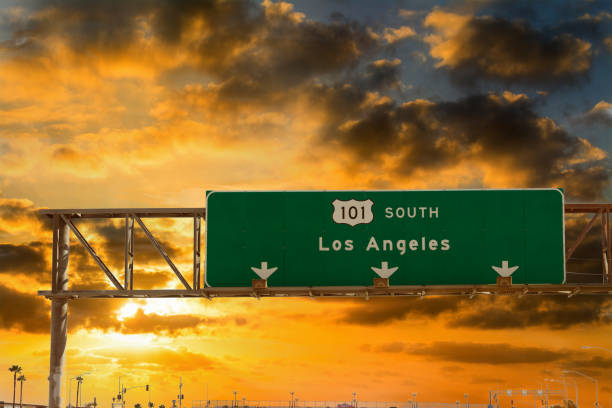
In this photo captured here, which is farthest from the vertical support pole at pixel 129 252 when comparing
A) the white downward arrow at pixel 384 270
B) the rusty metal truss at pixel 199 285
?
the white downward arrow at pixel 384 270

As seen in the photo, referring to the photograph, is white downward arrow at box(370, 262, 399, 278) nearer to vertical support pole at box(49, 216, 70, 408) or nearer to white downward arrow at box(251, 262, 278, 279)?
white downward arrow at box(251, 262, 278, 279)

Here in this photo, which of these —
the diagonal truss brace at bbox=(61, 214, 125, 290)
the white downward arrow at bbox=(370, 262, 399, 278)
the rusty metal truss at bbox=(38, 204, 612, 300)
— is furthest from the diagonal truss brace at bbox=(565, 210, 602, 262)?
the diagonal truss brace at bbox=(61, 214, 125, 290)

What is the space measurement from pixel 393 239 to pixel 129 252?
32.8 feet

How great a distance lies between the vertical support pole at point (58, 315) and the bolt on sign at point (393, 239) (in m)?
5.65

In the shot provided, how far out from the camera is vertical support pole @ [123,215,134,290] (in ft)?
109

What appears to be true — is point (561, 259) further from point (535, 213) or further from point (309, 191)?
point (309, 191)

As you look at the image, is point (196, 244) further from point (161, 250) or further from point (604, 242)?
point (604, 242)

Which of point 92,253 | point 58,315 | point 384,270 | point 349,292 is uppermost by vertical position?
point 92,253

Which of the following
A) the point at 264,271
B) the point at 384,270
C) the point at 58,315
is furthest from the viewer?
the point at 58,315

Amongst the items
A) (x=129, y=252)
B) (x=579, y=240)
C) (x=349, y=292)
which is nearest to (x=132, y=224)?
(x=129, y=252)

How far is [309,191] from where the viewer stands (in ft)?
107

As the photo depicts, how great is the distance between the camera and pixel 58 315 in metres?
33.3

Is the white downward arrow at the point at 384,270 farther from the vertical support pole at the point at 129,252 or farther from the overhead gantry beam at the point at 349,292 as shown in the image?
the vertical support pole at the point at 129,252

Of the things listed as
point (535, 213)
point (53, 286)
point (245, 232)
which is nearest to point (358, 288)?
point (245, 232)
